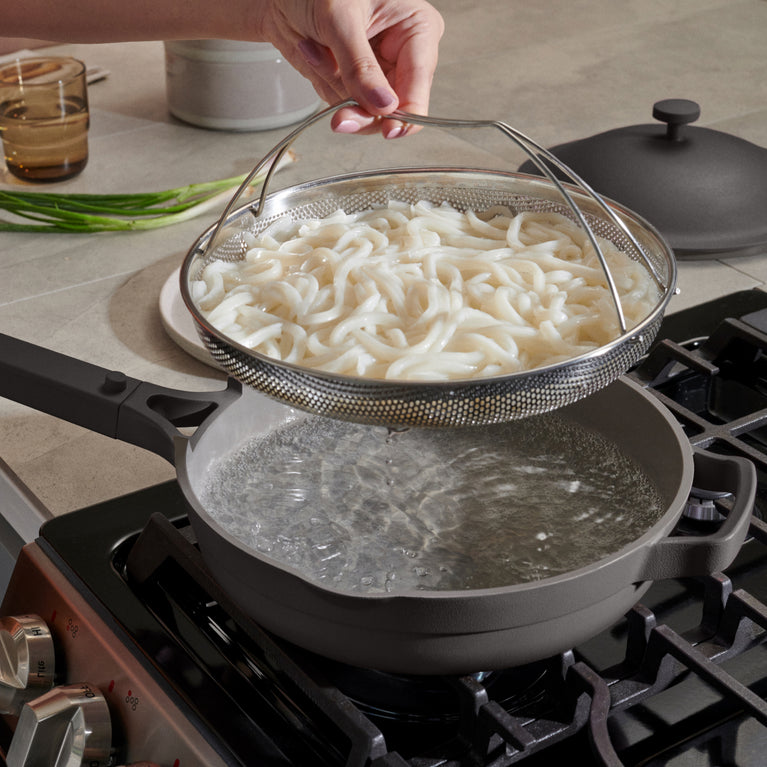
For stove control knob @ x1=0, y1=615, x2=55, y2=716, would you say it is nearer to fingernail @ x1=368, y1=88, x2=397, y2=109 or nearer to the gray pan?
the gray pan

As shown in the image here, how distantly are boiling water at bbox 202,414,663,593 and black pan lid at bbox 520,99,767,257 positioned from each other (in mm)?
524

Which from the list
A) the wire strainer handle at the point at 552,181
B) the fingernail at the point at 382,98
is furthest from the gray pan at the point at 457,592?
the fingernail at the point at 382,98

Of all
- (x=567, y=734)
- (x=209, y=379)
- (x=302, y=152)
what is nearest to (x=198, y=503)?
→ (x=567, y=734)

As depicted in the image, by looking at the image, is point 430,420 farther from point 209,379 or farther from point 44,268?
point 44,268

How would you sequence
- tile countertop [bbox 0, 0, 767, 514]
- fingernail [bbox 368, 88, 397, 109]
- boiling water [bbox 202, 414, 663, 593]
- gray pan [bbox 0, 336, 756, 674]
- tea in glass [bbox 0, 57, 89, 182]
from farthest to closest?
tea in glass [bbox 0, 57, 89, 182], tile countertop [bbox 0, 0, 767, 514], fingernail [bbox 368, 88, 397, 109], boiling water [bbox 202, 414, 663, 593], gray pan [bbox 0, 336, 756, 674]

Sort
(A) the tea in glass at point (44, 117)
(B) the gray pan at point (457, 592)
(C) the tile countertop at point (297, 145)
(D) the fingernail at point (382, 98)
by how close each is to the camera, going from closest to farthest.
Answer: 1. (B) the gray pan at point (457, 592)
2. (D) the fingernail at point (382, 98)
3. (C) the tile countertop at point (297, 145)
4. (A) the tea in glass at point (44, 117)

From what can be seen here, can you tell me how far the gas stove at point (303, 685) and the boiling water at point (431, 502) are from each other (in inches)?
2.2

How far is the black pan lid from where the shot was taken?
4.03 feet

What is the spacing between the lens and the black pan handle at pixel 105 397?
72 centimetres

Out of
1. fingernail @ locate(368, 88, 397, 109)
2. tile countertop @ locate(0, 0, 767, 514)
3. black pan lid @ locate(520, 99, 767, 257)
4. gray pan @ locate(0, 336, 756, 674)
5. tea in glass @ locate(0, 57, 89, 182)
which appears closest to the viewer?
gray pan @ locate(0, 336, 756, 674)

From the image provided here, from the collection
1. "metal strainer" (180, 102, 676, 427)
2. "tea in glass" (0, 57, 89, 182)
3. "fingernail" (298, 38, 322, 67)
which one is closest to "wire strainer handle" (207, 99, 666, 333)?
"metal strainer" (180, 102, 676, 427)

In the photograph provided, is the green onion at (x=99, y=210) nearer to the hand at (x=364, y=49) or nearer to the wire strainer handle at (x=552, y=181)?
the hand at (x=364, y=49)

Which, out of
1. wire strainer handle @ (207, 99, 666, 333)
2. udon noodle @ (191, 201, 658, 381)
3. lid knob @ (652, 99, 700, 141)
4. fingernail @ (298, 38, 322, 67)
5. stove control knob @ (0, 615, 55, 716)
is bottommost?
stove control knob @ (0, 615, 55, 716)

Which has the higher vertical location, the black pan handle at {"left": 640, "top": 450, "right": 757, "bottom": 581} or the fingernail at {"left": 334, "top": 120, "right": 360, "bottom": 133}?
the fingernail at {"left": 334, "top": 120, "right": 360, "bottom": 133}
